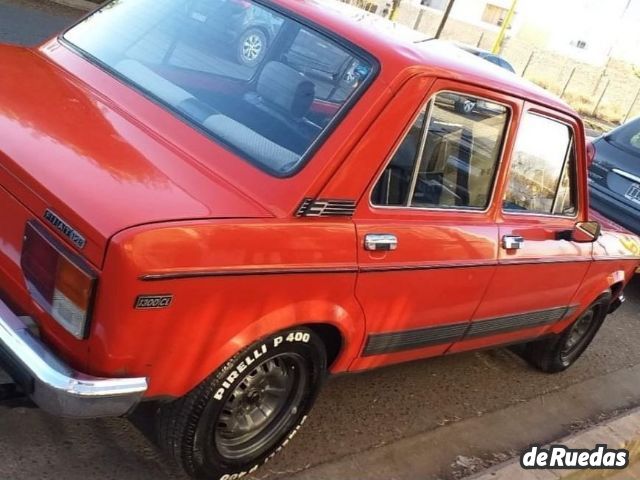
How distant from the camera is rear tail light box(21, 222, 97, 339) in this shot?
223 cm

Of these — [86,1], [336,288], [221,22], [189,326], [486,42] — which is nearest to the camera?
[189,326]

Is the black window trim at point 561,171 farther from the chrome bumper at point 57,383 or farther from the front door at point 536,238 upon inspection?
the chrome bumper at point 57,383

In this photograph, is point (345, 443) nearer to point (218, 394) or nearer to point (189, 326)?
point (218, 394)

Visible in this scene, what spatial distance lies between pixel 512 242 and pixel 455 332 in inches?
20.7

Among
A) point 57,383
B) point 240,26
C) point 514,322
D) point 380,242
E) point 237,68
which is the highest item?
point 240,26

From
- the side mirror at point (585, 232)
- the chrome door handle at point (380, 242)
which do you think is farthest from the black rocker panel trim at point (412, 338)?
the side mirror at point (585, 232)

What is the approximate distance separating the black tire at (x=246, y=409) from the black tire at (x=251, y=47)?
47.2 inches

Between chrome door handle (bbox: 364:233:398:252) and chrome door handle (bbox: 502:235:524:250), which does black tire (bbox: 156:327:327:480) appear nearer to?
chrome door handle (bbox: 364:233:398:252)

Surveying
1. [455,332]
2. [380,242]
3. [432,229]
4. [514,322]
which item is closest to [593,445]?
[514,322]

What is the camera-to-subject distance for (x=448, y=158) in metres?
3.37

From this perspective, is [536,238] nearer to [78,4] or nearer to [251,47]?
[251,47]

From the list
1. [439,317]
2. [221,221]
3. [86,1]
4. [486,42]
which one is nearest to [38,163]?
[221,221]

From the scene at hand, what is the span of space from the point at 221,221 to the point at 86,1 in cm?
1358

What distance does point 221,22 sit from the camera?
10.8 ft
